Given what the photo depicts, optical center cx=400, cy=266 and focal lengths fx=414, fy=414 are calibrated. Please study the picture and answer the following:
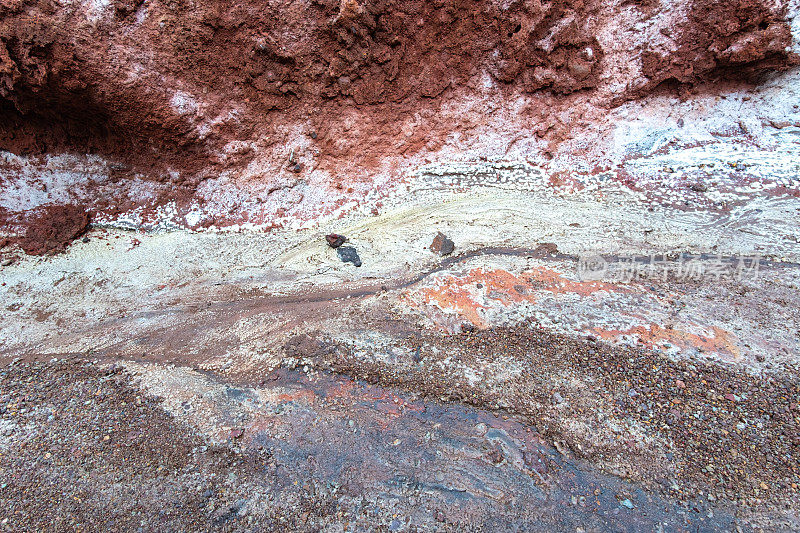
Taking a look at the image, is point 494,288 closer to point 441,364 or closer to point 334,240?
point 441,364

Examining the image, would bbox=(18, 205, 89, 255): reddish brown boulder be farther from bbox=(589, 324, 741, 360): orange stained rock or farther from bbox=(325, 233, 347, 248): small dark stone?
bbox=(589, 324, 741, 360): orange stained rock

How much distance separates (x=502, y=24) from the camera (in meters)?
5.01

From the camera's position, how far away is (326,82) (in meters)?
4.95

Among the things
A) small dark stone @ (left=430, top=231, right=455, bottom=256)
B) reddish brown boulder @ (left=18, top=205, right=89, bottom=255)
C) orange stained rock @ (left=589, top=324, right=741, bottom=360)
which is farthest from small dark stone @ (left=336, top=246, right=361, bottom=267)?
reddish brown boulder @ (left=18, top=205, right=89, bottom=255)

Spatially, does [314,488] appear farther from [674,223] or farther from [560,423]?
[674,223]

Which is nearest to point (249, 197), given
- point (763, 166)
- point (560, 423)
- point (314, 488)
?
point (314, 488)

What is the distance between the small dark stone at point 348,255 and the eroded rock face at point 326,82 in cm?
82

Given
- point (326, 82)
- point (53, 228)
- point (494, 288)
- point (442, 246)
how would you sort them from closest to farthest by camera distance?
point (494, 288) < point (442, 246) < point (53, 228) < point (326, 82)

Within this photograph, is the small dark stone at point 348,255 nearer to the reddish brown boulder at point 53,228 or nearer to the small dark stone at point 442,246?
Answer: the small dark stone at point 442,246

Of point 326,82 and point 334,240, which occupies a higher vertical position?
point 326,82

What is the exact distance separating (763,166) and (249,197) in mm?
5909

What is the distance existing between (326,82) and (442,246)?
246 cm

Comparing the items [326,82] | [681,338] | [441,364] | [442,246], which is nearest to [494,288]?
[442,246]

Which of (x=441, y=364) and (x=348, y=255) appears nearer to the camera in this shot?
(x=441, y=364)
